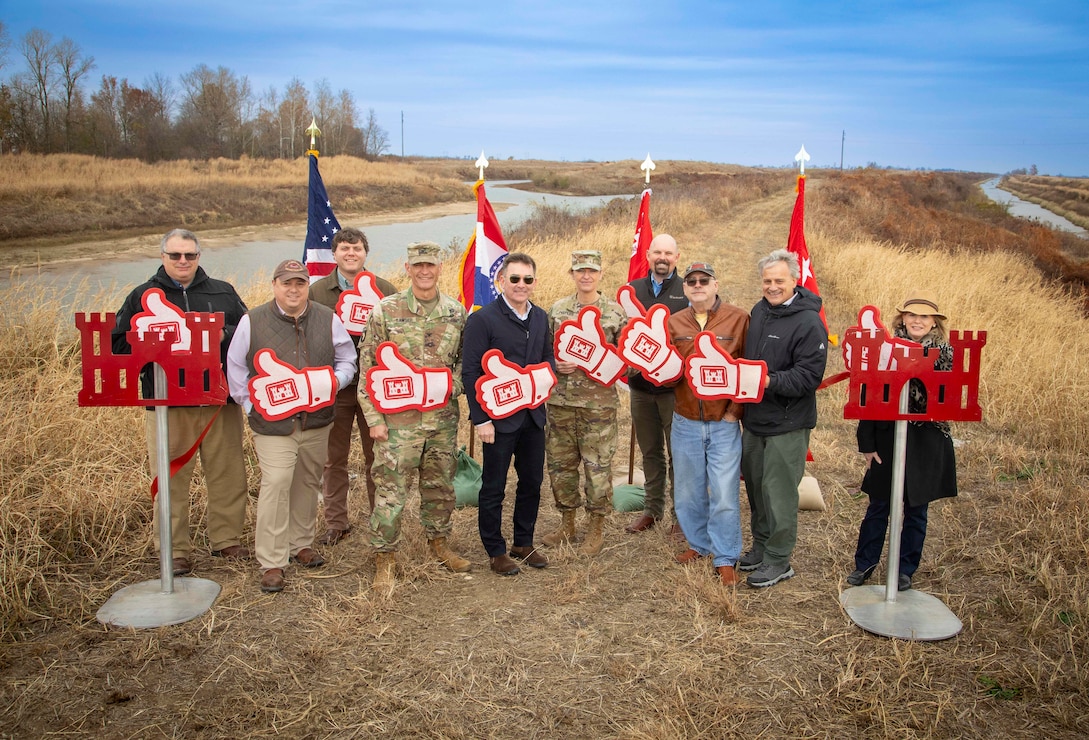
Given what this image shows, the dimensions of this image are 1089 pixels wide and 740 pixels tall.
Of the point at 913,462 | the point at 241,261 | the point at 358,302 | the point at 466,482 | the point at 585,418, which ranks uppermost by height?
the point at 241,261

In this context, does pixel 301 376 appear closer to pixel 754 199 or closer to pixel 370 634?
pixel 370 634

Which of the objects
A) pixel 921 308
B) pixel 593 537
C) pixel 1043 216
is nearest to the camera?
pixel 921 308

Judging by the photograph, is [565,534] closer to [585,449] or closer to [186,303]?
[585,449]

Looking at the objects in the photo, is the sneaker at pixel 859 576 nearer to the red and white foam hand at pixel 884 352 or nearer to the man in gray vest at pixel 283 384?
the red and white foam hand at pixel 884 352

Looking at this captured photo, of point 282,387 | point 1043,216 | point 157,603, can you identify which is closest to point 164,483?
point 157,603

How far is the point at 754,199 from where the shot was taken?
40688 millimetres

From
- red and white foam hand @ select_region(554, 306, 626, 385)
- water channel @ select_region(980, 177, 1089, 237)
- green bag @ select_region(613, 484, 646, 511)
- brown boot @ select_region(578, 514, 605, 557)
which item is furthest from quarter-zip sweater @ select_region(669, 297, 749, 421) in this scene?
water channel @ select_region(980, 177, 1089, 237)

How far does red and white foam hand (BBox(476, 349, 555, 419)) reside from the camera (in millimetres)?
4578

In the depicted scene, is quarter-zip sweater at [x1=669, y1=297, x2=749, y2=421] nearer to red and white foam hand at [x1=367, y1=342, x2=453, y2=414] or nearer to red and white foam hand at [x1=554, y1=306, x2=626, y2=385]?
red and white foam hand at [x1=554, y1=306, x2=626, y2=385]

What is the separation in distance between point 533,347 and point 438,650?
1860 millimetres

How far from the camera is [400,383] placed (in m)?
4.55

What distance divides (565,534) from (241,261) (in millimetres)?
16740

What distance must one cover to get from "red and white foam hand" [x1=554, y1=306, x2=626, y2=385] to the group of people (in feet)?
Result: 0.04

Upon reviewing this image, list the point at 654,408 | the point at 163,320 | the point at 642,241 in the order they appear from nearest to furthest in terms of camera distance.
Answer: the point at 163,320 < the point at 654,408 < the point at 642,241
